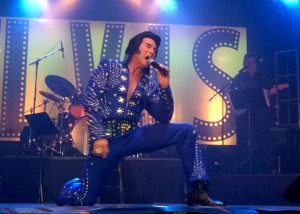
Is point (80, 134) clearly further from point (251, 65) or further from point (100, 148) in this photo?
point (100, 148)

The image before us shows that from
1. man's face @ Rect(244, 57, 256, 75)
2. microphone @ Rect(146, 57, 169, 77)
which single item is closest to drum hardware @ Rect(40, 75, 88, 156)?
man's face @ Rect(244, 57, 256, 75)

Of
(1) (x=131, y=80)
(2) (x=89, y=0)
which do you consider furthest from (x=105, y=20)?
(1) (x=131, y=80)

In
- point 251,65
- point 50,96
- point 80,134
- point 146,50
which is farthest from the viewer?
point 50,96

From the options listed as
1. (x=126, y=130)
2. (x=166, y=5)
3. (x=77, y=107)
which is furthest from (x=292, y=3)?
(x=126, y=130)

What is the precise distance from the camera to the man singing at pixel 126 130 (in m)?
3.47

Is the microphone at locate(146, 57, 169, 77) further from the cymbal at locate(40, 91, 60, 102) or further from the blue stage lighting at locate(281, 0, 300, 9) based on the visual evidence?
the blue stage lighting at locate(281, 0, 300, 9)

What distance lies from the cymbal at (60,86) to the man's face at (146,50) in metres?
4.45

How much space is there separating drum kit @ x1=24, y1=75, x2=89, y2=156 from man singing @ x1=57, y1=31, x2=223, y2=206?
367 cm

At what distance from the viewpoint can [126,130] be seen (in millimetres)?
3619

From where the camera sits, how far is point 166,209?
2.17m

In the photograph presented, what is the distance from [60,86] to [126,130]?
4769mm

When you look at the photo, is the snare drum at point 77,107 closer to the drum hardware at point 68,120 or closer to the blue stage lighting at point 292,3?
the drum hardware at point 68,120

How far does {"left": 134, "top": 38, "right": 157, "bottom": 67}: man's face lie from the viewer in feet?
12.6

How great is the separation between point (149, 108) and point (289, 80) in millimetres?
5991
